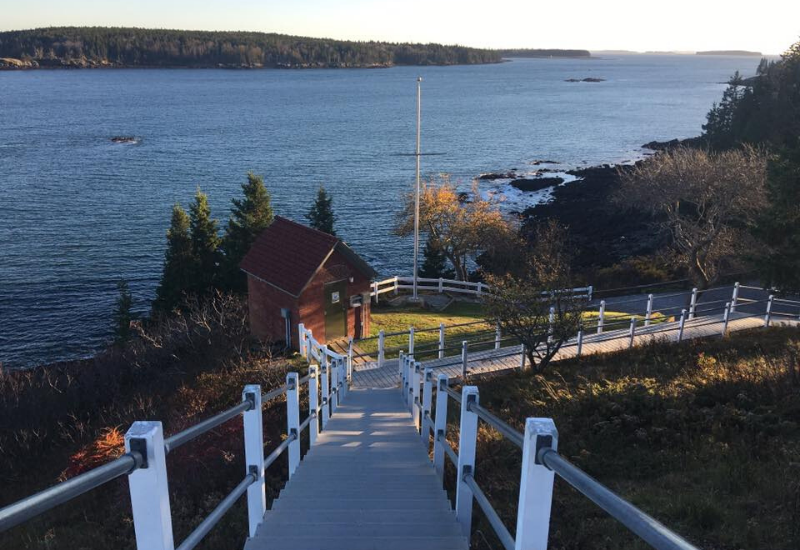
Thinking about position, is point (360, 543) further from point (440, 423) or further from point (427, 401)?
point (427, 401)

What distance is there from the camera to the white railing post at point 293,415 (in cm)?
620

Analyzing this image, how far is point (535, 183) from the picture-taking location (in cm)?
6212

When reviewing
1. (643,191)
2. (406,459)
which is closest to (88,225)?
(643,191)

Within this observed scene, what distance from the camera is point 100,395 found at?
18.9 meters

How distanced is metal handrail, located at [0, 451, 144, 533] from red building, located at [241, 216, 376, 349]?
17386 millimetres

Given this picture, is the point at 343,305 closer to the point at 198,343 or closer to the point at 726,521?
the point at 198,343

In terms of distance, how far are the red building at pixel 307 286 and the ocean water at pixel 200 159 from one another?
5.31m

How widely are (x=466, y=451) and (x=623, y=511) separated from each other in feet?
8.46

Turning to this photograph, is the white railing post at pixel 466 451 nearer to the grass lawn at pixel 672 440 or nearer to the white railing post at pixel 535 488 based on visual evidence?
the grass lawn at pixel 672 440

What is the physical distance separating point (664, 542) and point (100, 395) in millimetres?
19949

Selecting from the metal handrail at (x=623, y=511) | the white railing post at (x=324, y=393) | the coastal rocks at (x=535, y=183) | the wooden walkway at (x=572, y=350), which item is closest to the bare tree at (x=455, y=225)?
the wooden walkway at (x=572, y=350)

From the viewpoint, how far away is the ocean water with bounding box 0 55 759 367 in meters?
37.7

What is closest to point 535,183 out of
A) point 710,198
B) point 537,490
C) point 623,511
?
point 710,198

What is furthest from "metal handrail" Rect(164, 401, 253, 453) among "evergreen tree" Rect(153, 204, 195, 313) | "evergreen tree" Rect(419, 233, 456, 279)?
"evergreen tree" Rect(419, 233, 456, 279)
